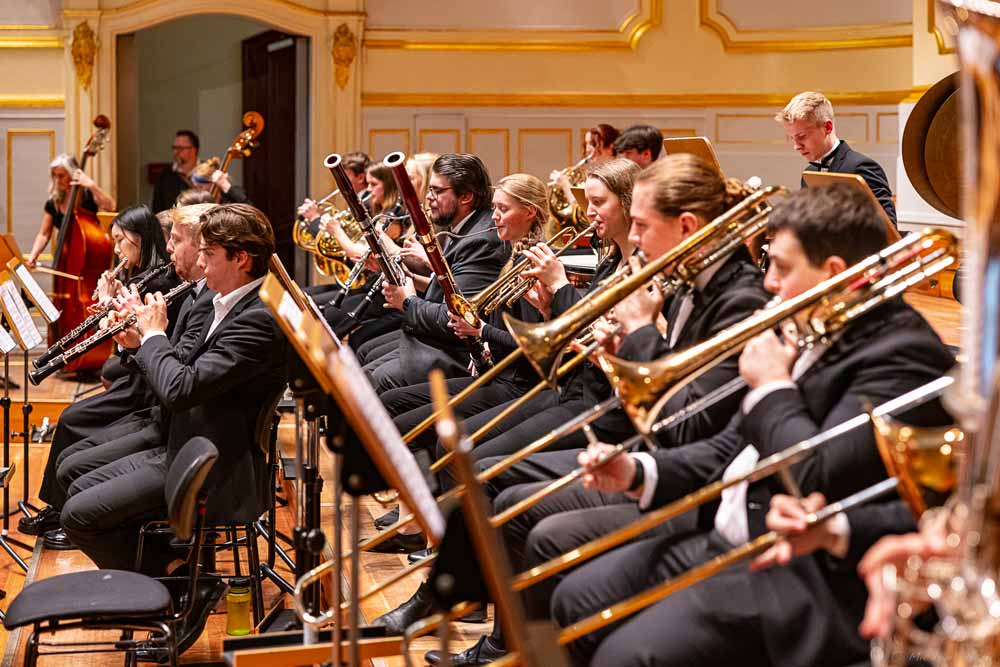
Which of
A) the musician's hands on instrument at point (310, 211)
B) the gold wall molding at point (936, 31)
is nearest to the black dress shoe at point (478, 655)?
the musician's hands on instrument at point (310, 211)

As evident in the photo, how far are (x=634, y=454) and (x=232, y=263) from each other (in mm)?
1637

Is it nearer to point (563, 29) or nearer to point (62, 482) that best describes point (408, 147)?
point (563, 29)

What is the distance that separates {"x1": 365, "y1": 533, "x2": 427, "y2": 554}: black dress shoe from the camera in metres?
4.32

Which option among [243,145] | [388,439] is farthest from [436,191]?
[243,145]

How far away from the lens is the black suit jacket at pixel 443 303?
4.51 metres

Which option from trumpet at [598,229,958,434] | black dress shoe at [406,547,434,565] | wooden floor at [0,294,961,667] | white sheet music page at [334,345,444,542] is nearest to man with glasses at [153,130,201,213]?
wooden floor at [0,294,961,667]

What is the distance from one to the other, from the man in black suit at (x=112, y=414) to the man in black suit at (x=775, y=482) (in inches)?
88.2

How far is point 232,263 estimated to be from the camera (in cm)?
373

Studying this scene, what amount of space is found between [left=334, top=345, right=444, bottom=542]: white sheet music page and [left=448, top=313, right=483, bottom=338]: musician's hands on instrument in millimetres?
2144

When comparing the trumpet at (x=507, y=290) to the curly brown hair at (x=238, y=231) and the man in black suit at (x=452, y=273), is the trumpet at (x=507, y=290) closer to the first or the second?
the man in black suit at (x=452, y=273)

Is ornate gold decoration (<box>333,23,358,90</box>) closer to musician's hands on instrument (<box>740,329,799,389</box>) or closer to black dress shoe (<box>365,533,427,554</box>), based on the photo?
black dress shoe (<box>365,533,427,554</box>)

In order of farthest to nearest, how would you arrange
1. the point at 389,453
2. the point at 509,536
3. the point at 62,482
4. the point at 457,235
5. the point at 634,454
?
the point at 457,235, the point at 62,482, the point at 509,536, the point at 634,454, the point at 389,453

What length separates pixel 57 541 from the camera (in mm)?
4824

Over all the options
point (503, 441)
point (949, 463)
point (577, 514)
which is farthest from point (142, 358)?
point (949, 463)
